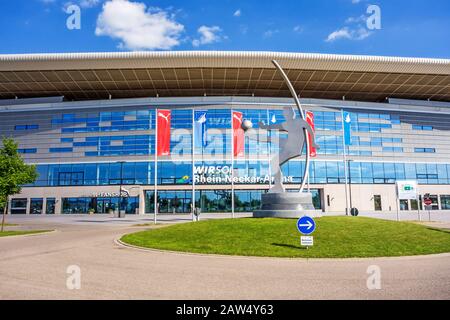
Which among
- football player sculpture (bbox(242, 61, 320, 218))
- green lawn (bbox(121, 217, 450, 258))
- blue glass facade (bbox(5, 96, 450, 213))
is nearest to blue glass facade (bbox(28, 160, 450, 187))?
blue glass facade (bbox(5, 96, 450, 213))

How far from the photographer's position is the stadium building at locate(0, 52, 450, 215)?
5416 centimetres

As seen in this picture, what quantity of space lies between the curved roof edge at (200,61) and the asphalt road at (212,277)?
40.8m

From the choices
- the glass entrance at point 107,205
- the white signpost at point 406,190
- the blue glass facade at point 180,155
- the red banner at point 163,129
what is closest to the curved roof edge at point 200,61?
the blue glass facade at point 180,155

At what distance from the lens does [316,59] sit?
50625 millimetres

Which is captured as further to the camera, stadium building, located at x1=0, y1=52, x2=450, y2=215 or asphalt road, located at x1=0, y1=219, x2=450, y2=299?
stadium building, located at x1=0, y1=52, x2=450, y2=215

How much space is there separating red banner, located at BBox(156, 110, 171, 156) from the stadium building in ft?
52.5

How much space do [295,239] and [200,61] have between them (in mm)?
39817

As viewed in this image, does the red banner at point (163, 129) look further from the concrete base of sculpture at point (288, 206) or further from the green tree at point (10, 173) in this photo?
the concrete base of sculpture at point (288, 206)

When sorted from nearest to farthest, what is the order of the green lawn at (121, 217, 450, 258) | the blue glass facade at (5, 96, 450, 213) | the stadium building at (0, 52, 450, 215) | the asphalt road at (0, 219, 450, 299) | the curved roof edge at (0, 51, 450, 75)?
1. the asphalt road at (0, 219, 450, 299)
2. the green lawn at (121, 217, 450, 258)
3. the curved roof edge at (0, 51, 450, 75)
4. the stadium building at (0, 52, 450, 215)
5. the blue glass facade at (5, 96, 450, 213)

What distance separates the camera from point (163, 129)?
3666 cm

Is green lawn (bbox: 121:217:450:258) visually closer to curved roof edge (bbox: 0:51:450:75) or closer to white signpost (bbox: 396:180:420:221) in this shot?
white signpost (bbox: 396:180:420:221)

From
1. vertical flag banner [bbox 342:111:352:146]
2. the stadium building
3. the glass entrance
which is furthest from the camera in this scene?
the glass entrance

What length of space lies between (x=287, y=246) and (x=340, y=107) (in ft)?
164
